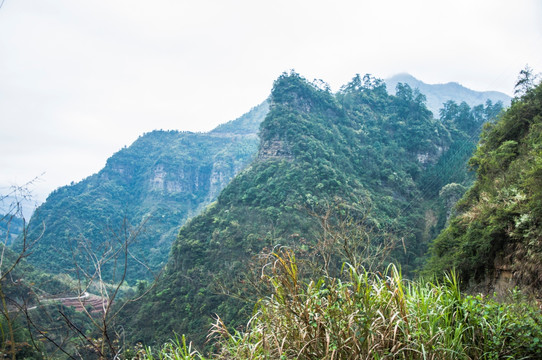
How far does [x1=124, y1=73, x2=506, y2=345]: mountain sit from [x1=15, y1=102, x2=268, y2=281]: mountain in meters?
25.9

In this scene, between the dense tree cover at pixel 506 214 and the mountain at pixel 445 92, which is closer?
the dense tree cover at pixel 506 214

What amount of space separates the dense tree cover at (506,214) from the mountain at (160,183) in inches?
1772

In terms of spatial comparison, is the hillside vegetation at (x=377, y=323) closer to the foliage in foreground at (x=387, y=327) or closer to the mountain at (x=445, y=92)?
the foliage in foreground at (x=387, y=327)

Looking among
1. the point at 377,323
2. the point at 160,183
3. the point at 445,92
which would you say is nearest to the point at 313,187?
the point at 377,323

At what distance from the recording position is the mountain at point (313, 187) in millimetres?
20391

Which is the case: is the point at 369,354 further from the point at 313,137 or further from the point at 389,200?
the point at 313,137

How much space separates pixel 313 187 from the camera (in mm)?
25797

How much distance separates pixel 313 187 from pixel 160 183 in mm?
54682

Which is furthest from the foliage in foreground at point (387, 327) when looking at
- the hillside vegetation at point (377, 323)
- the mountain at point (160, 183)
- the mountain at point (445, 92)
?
the mountain at point (445, 92)

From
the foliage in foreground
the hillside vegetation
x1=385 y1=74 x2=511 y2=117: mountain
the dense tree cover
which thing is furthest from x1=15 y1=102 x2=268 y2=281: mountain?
x1=385 y1=74 x2=511 y2=117: mountain

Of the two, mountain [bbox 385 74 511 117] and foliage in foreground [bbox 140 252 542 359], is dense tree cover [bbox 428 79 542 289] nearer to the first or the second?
foliage in foreground [bbox 140 252 542 359]

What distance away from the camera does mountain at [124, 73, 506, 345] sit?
20391mm

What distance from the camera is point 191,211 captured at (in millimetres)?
69000

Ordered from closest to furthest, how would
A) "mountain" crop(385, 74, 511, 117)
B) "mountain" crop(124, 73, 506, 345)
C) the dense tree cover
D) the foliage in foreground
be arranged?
the foliage in foreground < the dense tree cover < "mountain" crop(124, 73, 506, 345) < "mountain" crop(385, 74, 511, 117)
